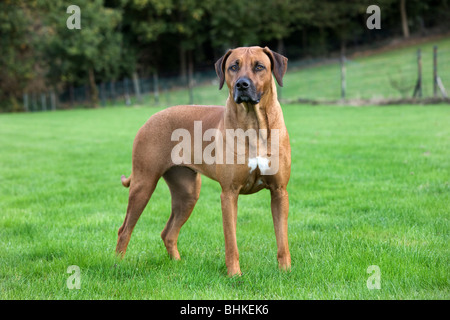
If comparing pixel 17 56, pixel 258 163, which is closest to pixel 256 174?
pixel 258 163

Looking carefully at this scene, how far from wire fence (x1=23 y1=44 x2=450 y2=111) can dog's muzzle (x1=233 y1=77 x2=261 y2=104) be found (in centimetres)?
1824

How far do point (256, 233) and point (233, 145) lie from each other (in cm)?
171

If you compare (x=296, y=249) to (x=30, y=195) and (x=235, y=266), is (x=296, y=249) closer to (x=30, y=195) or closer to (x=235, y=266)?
(x=235, y=266)

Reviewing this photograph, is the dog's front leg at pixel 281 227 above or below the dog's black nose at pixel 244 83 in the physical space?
below

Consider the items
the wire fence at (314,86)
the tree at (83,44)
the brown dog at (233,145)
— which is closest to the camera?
the brown dog at (233,145)

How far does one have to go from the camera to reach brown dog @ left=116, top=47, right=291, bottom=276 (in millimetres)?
3938

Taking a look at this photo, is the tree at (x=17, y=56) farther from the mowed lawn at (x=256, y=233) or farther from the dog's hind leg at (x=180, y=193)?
the dog's hind leg at (x=180, y=193)

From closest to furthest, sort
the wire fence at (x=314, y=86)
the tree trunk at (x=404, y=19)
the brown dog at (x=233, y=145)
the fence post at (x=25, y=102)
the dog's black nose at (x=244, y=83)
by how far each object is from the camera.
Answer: the dog's black nose at (x=244, y=83)
the brown dog at (x=233, y=145)
the wire fence at (x=314, y=86)
the fence post at (x=25, y=102)
the tree trunk at (x=404, y=19)

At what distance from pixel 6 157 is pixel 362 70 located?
2858 centimetres

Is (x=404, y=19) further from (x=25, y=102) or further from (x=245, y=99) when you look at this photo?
(x=245, y=99)

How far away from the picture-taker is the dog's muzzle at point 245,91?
371cm

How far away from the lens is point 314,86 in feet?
107

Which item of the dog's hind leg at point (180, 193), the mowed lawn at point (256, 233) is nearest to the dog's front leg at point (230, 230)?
the mowed lawn at point (256, 233)

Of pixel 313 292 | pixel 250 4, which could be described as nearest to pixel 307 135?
pixel 313 292
